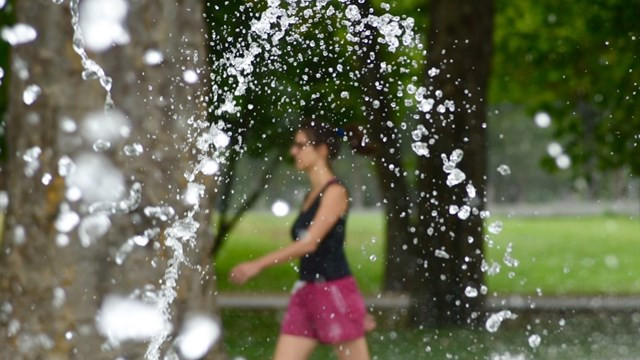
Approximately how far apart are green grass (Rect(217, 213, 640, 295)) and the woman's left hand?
12.5m

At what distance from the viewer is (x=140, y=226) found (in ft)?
23.8

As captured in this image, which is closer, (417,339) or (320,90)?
(417,339)

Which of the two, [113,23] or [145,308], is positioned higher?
[113,23]

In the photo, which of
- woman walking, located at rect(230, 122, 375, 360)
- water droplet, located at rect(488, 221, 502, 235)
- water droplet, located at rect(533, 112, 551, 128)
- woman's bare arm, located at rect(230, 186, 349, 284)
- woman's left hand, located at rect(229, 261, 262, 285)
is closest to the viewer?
woman's left hand, located at rect(229, 261, 262, 285)

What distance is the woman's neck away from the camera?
243 inches

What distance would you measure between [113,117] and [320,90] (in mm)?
8496

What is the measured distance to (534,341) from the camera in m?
12.0

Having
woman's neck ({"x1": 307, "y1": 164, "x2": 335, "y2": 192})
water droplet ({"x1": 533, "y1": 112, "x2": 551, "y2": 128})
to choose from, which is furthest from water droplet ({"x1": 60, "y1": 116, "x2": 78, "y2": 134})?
water droplet ({"x1": 533, "y1": 112, "x2": 551, "y2": 128})

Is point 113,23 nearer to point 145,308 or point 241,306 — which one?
point 145,308

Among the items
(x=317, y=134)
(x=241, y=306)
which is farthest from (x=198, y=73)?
(x=241, y=306)

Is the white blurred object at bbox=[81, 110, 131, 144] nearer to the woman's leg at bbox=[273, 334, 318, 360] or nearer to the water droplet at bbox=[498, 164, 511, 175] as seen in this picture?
the woman's leg at bbox=[273, 334, 318, 360]

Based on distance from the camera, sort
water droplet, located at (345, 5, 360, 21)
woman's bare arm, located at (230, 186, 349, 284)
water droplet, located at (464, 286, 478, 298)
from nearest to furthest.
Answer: woman's bare arm, located at (230, 186, 349, 284)
water droplet, located at (464, 286, 478, 298)
water droplet, located at (345, 5, 360, 21)

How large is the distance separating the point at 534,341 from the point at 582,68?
6.71 metres

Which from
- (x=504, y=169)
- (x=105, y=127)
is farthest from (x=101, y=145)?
(x=504, y=169)
